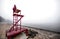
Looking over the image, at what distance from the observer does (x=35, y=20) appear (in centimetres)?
142

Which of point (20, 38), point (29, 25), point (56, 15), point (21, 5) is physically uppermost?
point (21, 5)

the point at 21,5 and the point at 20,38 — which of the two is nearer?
the point at 20,38

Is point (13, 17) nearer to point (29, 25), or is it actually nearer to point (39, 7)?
point (29, 25)

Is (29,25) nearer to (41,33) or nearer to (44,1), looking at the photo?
(41,33)

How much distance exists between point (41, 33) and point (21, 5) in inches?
15.6

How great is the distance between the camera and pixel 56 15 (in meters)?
1.40

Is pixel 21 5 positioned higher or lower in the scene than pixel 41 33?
higher

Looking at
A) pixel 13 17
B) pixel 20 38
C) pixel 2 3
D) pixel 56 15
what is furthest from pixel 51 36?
pixel 2 3

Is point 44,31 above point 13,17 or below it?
below

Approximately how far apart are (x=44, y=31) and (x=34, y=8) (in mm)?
292

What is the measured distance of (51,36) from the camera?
1.37 meters

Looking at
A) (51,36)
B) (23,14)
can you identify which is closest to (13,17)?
(23,14)

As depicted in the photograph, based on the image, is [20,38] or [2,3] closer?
[20,38]

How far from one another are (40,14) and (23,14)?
0.20 m
